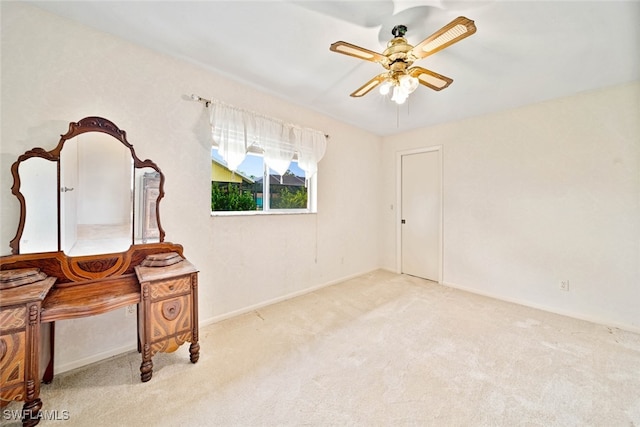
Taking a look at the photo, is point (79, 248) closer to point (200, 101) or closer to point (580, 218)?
point (200, 101)

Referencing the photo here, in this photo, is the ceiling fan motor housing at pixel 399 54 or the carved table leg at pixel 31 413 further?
the ceiling fan motor housing at pixel 399 54

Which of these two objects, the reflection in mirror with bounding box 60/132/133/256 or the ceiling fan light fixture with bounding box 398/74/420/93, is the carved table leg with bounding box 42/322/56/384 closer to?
the reflection in mirror with bounding box 60/132/133/256

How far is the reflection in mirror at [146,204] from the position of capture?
1.98 metres

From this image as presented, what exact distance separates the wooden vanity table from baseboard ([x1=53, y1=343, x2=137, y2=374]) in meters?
0.11

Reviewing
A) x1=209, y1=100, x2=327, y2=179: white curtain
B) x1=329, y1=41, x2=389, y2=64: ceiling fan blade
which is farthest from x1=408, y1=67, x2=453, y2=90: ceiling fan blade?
x1=209, y1=100, x2=327, y2=179: white curtain

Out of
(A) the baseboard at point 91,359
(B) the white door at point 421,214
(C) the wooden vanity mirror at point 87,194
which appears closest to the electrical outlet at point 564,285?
(B) the white door at point 421,214

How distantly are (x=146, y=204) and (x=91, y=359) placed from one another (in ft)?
4.06

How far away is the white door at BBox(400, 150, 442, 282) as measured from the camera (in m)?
3.84

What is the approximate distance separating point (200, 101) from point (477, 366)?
3.29 m

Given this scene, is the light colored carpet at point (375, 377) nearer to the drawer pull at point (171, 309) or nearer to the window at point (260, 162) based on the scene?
the drawer pull at point (171, 309)

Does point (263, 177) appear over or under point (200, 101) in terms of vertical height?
under

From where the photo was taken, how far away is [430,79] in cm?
197

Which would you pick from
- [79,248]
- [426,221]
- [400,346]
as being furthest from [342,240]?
[79,248]

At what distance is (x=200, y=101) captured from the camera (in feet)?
7.70
